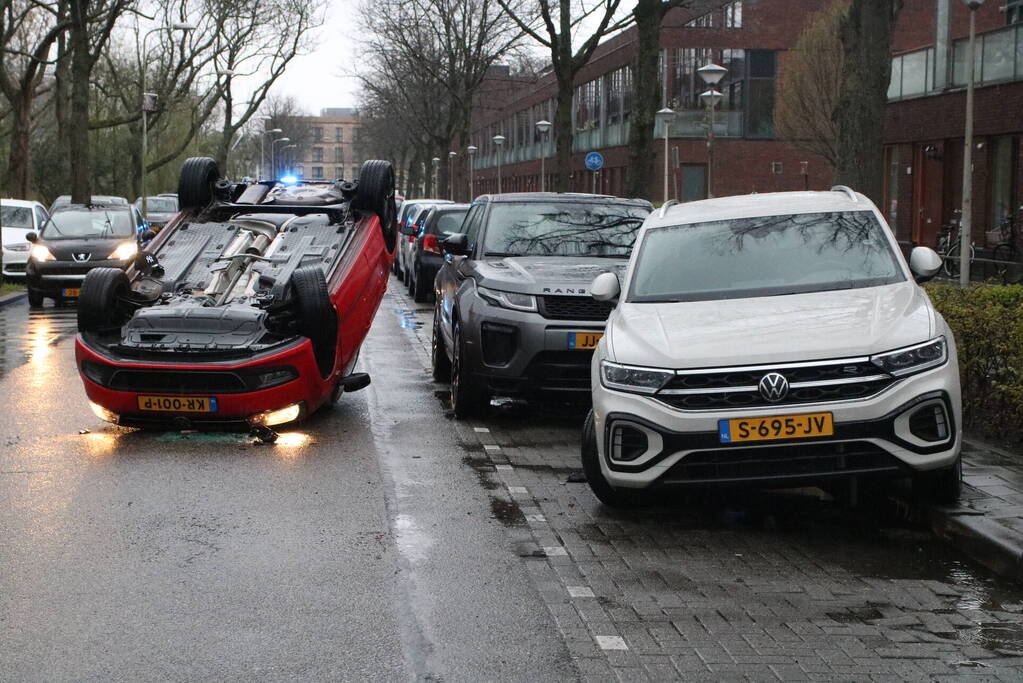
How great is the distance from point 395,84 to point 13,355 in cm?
5591

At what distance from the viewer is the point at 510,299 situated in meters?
10.6

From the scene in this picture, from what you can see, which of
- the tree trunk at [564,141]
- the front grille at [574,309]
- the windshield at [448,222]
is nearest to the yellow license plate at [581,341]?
the front grille at [574,309]

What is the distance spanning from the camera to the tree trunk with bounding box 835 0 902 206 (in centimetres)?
1349

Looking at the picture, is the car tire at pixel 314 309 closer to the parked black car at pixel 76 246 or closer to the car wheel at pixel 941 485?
the car wheel at pixel 941 485

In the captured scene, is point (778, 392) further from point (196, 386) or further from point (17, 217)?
point (17, 217)

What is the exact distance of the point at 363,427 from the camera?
10.8m

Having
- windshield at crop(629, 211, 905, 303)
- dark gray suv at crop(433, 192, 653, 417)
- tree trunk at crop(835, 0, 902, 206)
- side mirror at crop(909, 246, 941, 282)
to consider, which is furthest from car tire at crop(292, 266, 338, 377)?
tree trunk at crop(835, 0, 902, 206)

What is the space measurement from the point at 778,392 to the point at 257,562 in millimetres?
2585

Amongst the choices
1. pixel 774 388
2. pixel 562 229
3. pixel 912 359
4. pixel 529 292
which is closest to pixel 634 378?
pixel 774 388

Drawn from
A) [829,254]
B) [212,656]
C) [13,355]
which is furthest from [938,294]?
[13,355]

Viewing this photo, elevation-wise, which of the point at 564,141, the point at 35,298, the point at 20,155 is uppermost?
the point at 564,141

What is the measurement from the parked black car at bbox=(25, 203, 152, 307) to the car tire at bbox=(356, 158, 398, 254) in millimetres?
11359

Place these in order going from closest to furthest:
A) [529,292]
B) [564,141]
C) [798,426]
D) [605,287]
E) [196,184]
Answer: [798,426]
[605,287]
[529,292]
[196,184]
[564,141]

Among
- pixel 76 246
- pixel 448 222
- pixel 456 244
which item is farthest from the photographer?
pixel 448 222
